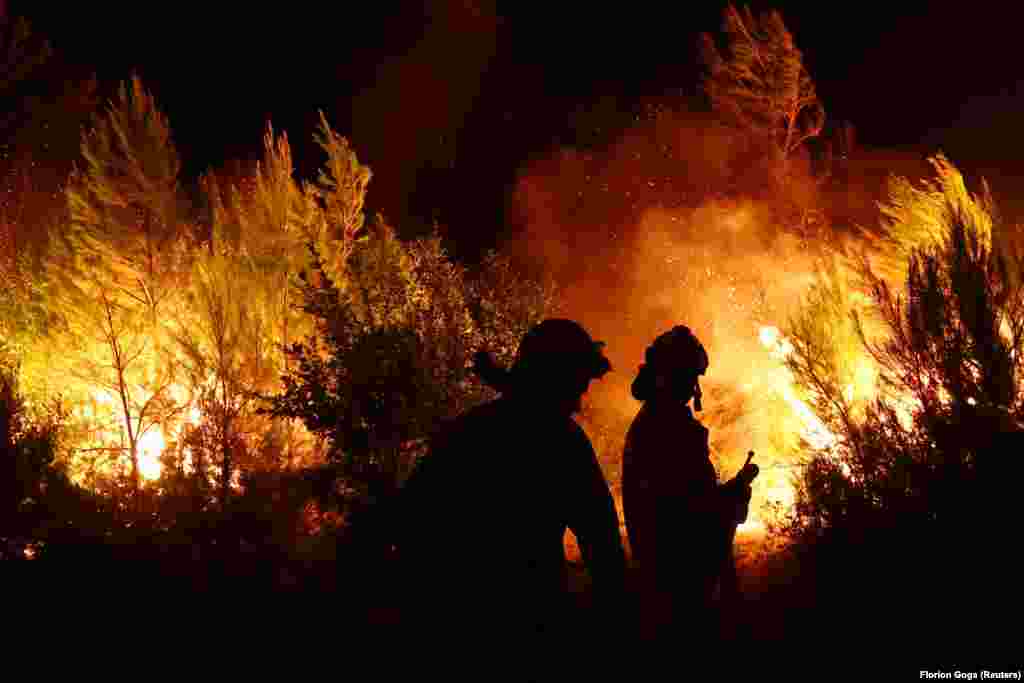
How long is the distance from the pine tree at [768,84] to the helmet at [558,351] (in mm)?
14997

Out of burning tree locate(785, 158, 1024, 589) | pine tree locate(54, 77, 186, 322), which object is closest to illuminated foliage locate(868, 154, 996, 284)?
burning tree locate(785, 158, 1024, 589)

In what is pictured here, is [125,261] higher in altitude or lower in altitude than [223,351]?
higher

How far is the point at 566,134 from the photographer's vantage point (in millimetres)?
21156

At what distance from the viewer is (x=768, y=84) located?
16000 mm

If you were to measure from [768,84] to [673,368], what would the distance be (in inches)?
562

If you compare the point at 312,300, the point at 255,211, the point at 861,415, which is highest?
the point at 255,211

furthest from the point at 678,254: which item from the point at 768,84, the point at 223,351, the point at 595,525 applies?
the point at 595,525

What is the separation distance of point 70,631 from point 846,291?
28.7 ft

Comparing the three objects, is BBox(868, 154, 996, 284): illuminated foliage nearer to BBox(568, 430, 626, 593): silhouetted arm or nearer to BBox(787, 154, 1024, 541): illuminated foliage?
BBox(787, 154, 1024, 541): illuminated foliage

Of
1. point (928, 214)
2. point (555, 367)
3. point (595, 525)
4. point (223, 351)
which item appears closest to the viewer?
point (595, 525)

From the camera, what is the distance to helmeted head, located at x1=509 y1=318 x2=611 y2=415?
2.37m

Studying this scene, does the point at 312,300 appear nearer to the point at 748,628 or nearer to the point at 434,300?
the point at 434,300

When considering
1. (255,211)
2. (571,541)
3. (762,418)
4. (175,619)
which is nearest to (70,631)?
(175,619)

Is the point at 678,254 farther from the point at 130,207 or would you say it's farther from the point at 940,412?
the point at 130,207
